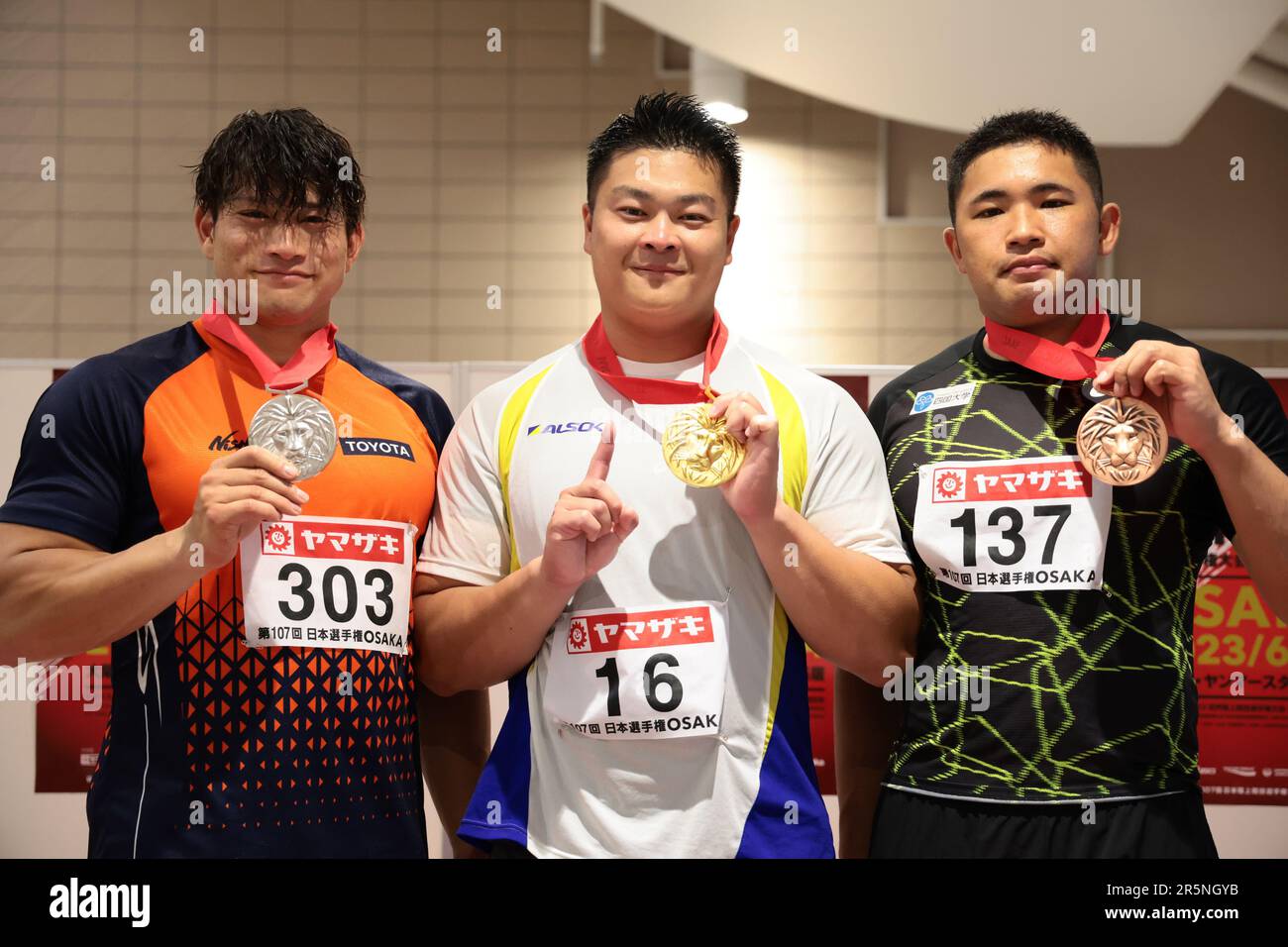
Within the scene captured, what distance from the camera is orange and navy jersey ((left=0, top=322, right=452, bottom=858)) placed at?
6.23 ft

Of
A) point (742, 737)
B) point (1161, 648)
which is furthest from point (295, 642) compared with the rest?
point (1161, 648)

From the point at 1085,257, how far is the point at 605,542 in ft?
3.50

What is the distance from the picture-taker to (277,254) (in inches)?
80.9

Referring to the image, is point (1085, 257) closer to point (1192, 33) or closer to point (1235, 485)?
point (1235, 485)

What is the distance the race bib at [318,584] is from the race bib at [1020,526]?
3.31 feet

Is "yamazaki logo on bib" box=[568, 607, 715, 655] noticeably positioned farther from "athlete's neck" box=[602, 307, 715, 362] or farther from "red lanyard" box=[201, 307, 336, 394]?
"red lanyard" box=[201, 307, 336, 394]

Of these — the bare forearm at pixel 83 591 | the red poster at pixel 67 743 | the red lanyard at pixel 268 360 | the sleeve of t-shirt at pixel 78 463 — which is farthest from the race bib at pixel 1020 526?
the red poster at pixel 67 743

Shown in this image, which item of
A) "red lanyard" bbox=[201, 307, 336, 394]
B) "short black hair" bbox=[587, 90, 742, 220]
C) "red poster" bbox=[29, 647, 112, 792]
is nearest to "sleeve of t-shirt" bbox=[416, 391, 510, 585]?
"red lanyard" bbox=[201, 307, 336, 394]

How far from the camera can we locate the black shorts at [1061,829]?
1899 millimetres

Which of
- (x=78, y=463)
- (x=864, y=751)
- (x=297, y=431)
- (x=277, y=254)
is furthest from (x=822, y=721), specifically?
(x=78, y=463)

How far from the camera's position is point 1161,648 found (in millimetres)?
1931

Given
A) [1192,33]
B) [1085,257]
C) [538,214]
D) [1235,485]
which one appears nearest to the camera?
[1235,485]

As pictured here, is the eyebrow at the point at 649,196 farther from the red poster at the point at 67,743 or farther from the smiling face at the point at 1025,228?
the red poster at the point at 67,743

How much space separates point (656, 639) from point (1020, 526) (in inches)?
27.0
